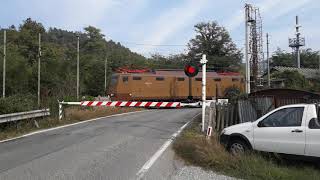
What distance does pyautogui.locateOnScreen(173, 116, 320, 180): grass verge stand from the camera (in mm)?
9453

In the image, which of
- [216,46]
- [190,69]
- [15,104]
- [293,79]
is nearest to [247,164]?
[190,69]

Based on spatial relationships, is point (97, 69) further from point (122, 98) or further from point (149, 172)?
point (149, 172)

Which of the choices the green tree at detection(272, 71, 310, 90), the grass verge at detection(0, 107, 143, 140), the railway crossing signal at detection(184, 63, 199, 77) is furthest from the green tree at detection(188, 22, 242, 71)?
the railway crossing signal at detection(184, 63, 199, 77)

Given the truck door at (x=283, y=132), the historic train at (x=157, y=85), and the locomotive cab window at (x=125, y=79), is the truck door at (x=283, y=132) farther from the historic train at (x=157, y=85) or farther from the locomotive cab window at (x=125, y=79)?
the locomotive cab window at (x=125, y=79)

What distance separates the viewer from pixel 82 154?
41.8 feet

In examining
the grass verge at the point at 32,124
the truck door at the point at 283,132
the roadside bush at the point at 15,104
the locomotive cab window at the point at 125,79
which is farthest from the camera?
the locomotive cab window at the point at 125,79

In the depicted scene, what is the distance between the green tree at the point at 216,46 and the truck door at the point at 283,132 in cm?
7843

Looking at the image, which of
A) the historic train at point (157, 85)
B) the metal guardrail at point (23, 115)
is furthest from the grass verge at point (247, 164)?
the historic train at point (157, 85)

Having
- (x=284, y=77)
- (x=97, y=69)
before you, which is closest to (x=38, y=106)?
(x=284, y=77)

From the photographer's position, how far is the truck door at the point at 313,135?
998 cm

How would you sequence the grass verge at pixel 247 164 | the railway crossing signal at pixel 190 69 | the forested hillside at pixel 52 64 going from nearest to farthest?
the grass verge at pixel 247 164 → the railway crossing signal at pixel 190 69 → the forested hillside at pixel 52 64

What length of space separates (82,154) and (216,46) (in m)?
82.0

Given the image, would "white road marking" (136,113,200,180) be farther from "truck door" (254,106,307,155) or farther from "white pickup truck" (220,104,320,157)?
"truck door" (254,106,307,155)

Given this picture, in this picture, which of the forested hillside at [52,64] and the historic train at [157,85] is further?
the forested hillside at [52,64]
